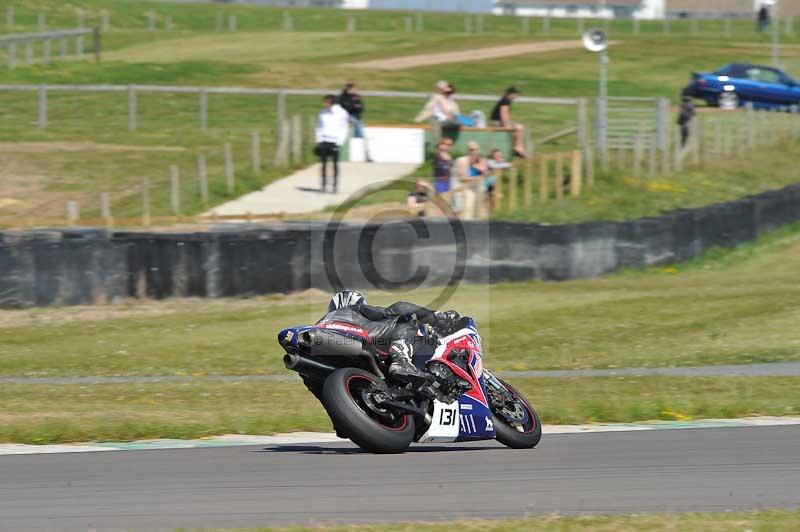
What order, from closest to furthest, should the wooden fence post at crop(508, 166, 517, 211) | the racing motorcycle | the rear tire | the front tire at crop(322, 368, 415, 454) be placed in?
1. the front tire at crop(322, 368, 415, 454)
2. the racing motorcycle
3. the rear tire
4. the wooden fence post at crop(508, 166, 517, 211)

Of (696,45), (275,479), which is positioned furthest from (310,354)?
(696,45)

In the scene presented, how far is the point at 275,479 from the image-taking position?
7738mm

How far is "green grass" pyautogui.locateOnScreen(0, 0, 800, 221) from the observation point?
25922mm

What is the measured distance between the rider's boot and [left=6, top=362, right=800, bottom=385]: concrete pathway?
558cm

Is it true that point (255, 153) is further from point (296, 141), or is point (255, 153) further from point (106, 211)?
point (106, 211)

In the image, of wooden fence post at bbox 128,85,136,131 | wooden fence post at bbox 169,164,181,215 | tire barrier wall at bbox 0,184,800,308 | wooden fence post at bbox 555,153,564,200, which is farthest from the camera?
wooden fence post at bbox 128,85,136,131

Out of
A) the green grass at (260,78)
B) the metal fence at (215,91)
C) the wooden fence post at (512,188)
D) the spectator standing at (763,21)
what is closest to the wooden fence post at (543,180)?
the green grass at (260,78)

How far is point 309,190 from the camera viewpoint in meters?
25.4

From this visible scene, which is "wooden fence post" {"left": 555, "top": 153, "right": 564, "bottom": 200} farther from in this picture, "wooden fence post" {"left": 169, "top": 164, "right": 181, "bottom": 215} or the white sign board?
"wooden fence post" {"left": 169, "top": 164, "right": 181, "bottom": 215}

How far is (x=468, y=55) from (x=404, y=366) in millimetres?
47094

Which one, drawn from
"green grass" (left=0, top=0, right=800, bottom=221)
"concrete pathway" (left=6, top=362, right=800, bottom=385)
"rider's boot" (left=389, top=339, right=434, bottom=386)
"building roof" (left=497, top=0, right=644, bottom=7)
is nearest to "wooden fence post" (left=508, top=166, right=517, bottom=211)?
"green grass" (left=0, top=0, right=800, bottom=221)

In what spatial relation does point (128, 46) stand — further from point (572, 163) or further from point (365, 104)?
point (572, 163)

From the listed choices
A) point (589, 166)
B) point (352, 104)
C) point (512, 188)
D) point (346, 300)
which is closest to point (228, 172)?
point (352, 104)

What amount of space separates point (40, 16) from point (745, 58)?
102 ft
